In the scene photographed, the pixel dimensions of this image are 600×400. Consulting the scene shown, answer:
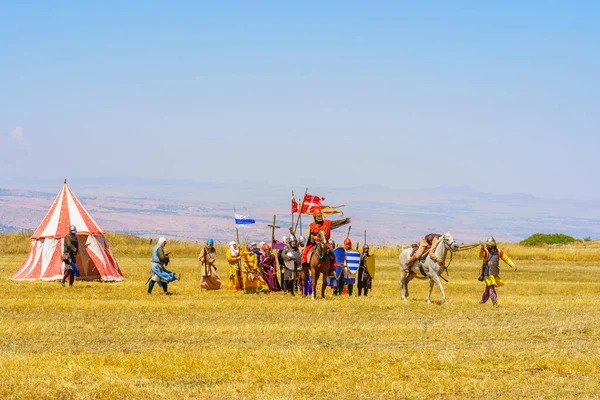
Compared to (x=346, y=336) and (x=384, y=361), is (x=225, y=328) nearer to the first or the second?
(x=346, y=336)

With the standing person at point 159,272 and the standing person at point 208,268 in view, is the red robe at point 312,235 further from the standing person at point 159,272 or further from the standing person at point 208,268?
the standing person at point 159,272

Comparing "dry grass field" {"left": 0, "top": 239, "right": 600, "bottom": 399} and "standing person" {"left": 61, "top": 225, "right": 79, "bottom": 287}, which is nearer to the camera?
"dry grass field" {"left": 0, "top": 239, "right": 600, "bottom": 399}

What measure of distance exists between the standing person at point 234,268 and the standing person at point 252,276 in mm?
224

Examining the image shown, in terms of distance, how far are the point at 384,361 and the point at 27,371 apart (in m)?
5.06

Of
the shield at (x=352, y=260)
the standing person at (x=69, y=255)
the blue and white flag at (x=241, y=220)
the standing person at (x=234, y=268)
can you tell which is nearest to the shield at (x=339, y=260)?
the shield at (x=352, y=260)

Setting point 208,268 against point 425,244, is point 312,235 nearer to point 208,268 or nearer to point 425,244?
point 425,244

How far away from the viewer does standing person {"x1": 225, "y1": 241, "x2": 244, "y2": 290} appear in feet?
96.3

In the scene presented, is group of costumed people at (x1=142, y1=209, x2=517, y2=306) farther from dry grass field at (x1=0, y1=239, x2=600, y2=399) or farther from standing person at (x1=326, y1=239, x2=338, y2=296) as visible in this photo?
dry grass field at (x1=0, y1=239, x2=600, y2=399)

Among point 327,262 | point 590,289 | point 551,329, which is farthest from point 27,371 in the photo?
point 590,289

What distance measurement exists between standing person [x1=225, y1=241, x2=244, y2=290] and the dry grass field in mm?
1439

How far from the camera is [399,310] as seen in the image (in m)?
23.2

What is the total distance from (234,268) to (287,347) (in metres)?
13.0

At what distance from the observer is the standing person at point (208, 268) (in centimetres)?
2892

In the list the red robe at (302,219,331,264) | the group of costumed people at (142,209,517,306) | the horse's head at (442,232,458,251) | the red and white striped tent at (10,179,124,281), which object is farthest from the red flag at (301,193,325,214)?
the red and white striped tent at (10,179,124,281)
